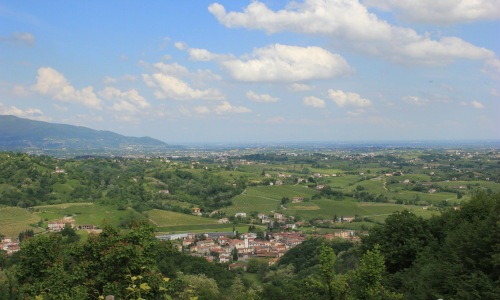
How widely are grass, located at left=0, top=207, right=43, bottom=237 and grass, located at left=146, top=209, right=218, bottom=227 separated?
51.6 feet

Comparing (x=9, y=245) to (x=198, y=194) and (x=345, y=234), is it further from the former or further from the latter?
(x=198, y=194)

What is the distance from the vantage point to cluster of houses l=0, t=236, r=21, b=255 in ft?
115

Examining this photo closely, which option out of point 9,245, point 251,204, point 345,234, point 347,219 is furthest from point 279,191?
point 9,245

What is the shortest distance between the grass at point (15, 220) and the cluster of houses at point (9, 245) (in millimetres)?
2180

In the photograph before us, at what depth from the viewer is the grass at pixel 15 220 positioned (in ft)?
145

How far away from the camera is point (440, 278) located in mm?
11055

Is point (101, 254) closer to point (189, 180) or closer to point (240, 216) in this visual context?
point (240, 216)

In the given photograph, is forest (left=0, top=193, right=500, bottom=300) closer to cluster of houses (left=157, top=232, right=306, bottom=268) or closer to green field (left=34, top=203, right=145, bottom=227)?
cluster of houses (left=157, top=232, right=306, bottom=268)

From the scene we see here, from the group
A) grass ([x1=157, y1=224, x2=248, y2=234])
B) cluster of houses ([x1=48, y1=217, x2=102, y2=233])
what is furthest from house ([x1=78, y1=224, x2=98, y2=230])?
grass ([x1=157, y1=224, x2=248, y2=234])

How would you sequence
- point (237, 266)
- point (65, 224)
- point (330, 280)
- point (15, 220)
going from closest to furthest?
point (330, 280) < point (237, 266) < point (65, 224) < point (15, 220)

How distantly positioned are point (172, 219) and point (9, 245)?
23636 mm

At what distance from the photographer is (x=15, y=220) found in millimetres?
48250

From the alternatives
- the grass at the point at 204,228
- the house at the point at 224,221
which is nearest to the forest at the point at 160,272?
the grass at the point at 204,228

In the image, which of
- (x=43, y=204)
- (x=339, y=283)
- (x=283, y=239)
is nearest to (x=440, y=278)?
(x=339, y=283)
